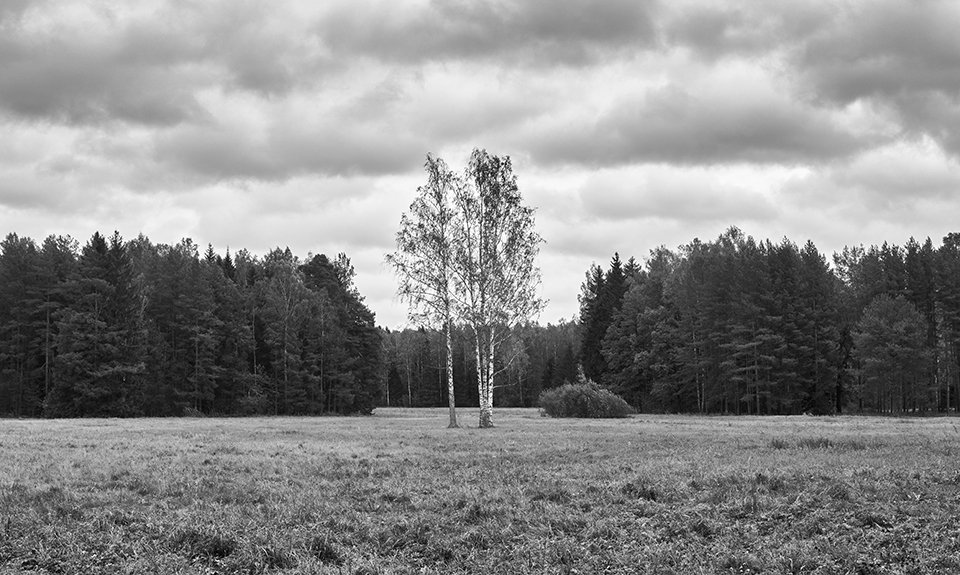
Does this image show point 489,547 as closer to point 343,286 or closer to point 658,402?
point 658,402

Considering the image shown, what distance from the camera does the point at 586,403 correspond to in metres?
50.8

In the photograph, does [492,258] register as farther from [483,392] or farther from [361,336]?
[361,336]

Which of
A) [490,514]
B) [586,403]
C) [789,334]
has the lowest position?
[586,403]

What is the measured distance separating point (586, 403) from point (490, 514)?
39674mm

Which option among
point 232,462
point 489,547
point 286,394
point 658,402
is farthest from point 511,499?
point 658,402

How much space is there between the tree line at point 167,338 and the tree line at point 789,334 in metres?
32.5

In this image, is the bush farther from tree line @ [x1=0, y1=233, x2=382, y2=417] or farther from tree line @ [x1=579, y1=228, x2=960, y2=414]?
tree line @ [x1=0, y1=233, x2=382, y2=417]

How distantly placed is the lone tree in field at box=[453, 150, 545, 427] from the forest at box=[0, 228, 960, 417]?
1678cm

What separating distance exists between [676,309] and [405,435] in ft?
200

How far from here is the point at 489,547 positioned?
10383mm

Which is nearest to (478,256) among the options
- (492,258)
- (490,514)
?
(492,258)

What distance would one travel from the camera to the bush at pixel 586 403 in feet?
165

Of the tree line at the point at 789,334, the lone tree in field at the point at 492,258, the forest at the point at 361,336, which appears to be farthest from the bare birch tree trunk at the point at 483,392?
the tree line at the point at 789,334

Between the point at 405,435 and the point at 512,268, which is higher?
the point at 512,268
